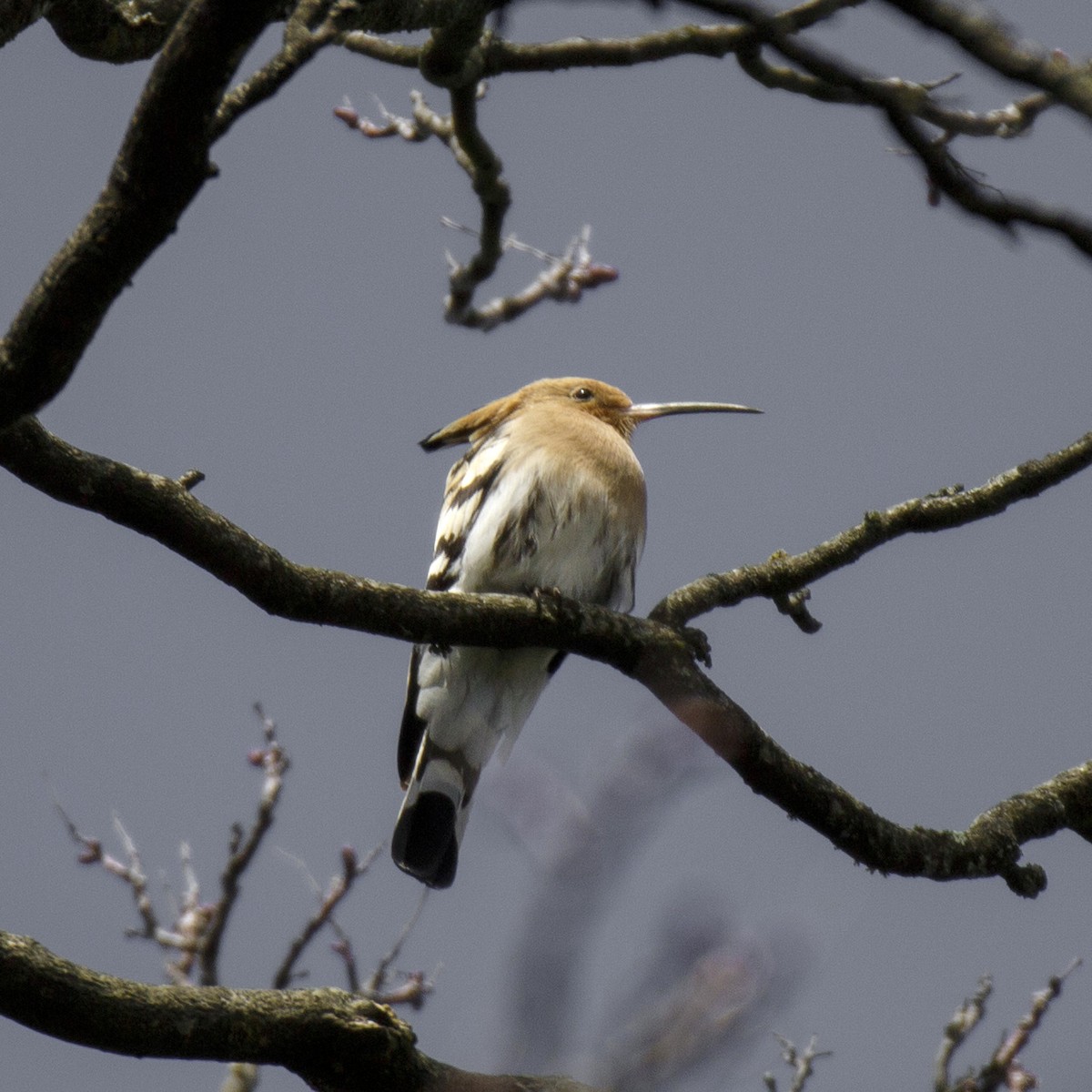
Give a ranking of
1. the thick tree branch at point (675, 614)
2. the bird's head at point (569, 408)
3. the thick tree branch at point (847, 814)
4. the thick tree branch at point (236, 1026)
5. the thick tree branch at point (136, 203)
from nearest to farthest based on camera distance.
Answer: the thick tree branch at point (136, 203) → the thick tree branch at point (236, 1026) → the thick tree branch at point (675, 614) → the thick tree branch at point (847, 814) → the bird's head at point (569, 408)

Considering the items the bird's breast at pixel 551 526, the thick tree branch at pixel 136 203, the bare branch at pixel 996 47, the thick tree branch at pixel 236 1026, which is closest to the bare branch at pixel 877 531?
the bird's breast at pixel 551 526

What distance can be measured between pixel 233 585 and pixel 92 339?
2.64 ft

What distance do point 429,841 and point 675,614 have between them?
173 cm

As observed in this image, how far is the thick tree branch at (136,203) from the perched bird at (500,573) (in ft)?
9.10

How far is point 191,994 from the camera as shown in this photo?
244 cm

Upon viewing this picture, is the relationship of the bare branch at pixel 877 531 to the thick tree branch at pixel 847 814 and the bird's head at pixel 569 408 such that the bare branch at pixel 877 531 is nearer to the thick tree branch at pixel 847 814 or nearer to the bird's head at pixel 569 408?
the thick tree branch at pixel 847 814

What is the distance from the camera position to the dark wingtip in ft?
16.4

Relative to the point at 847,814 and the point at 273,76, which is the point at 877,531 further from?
the point at 273,76

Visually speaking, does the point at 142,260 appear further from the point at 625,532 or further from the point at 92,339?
the point at 625,532

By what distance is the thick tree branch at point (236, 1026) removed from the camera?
7.63 feet

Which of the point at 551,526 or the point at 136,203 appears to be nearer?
the point at 136,203

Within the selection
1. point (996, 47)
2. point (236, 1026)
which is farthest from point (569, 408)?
point (996, 47)

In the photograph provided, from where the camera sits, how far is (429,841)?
16.5 feet

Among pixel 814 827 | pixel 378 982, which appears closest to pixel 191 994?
pixel 814 827
